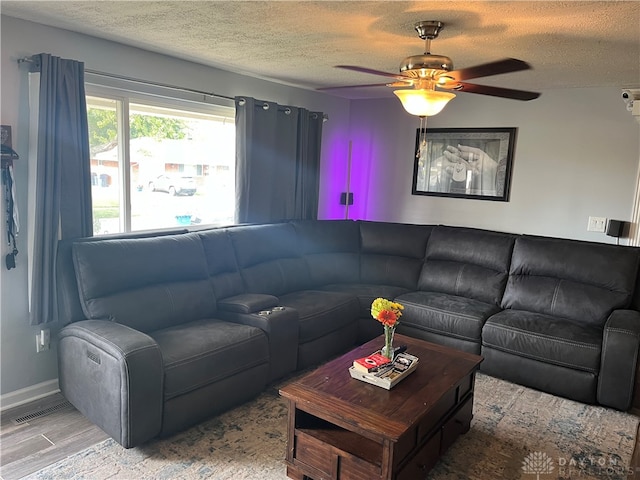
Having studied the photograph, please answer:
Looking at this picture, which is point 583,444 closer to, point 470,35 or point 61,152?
point 470,35

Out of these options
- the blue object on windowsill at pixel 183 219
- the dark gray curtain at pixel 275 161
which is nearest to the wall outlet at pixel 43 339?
the blue object on windowsill at pixel 183 219

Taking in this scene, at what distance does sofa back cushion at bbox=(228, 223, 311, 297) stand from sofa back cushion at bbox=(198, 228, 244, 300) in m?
0.07

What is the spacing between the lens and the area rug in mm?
2379

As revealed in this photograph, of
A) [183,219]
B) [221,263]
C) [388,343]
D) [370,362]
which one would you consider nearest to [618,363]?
[388,343]

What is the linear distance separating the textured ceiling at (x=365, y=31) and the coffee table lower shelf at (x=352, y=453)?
2008 mm

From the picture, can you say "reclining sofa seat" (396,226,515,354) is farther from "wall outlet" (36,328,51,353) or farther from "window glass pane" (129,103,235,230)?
"wall outlet" (36,328,51,353)

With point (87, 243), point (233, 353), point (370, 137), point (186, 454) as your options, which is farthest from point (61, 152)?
point (370, 137)

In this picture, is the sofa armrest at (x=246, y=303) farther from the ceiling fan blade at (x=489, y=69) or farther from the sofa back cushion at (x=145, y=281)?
the ceiling fan blade at (x=489, y=69)

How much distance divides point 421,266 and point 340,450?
2.69 meters

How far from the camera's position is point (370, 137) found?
5418 mm

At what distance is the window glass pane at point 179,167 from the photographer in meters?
3.61

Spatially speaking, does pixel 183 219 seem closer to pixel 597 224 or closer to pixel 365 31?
pixel 365 31

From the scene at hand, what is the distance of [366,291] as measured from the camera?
4285 millimetres

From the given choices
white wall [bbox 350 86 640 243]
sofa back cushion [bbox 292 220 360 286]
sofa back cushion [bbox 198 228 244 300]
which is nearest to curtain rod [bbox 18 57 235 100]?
sofa back cushion [bbox 198 228 244 300]
